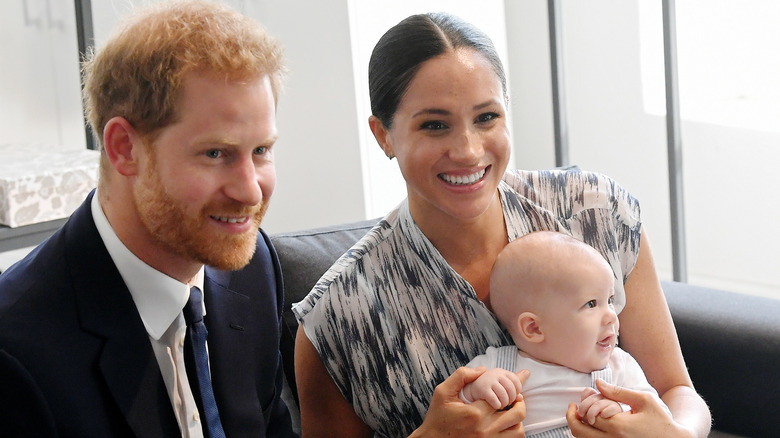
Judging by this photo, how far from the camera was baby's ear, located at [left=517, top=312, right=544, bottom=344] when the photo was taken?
70.0 inches

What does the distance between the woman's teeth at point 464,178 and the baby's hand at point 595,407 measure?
1.35 ft

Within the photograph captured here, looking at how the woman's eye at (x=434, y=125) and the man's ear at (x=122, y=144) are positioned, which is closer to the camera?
the man's ear at (x=122, y=144)

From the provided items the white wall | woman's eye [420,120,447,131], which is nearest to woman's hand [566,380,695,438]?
woman's eye [420,120,447,131]

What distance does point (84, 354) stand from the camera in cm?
138

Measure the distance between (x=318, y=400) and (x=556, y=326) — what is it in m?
0.48

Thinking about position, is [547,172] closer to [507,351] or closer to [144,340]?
[507,351]

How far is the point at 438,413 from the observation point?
1.71 meters

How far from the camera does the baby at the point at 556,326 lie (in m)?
1.76

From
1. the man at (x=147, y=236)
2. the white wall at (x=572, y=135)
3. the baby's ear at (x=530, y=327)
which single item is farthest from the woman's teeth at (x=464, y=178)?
the white wall at (x=572, y=135)

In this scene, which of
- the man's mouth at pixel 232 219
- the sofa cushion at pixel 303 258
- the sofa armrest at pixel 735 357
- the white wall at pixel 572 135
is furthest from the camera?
the white wall at pixel 572 135

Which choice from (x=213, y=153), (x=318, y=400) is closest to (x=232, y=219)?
(x=213, y=153)

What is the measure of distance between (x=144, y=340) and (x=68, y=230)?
7.6 inches

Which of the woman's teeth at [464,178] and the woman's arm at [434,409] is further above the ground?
the woman's teeth at [464,178]

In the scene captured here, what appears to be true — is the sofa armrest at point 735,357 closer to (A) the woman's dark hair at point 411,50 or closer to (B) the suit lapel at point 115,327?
(A) the woman's dark hair at point 411,50
